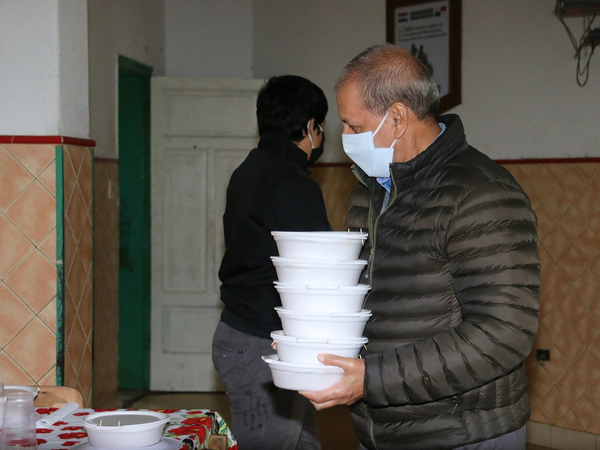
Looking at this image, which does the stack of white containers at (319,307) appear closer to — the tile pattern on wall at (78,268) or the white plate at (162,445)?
the white plate at (162,445)

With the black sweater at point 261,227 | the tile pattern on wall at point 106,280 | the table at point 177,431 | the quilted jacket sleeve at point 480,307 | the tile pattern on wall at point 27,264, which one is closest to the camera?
the quilted jacket sleeve at point 480,307

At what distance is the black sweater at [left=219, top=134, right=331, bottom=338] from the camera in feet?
7.39

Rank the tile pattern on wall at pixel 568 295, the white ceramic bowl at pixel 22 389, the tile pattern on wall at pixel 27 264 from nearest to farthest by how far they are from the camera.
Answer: the white ceramic bowl at pixel 22 389
the tile pattern on wall at pixel 27 264
the tile pattern on wall at pixel 568 295

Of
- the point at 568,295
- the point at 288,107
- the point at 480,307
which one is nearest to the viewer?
the point at 480,307

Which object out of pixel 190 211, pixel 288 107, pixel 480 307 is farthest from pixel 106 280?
pixel 480 307

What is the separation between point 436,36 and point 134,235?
236 centimetres

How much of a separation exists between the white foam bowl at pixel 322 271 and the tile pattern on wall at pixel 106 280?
2712mm

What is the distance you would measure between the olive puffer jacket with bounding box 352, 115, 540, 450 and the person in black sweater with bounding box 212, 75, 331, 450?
666 mm

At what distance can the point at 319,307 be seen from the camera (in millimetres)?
1521

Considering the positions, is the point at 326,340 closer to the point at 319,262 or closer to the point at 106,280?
the point at 319,262

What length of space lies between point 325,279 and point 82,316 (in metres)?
1.78

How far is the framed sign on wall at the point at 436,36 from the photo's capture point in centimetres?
421

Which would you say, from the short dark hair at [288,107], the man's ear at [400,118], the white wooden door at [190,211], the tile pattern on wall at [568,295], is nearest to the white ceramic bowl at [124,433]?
the man's ear at [400,118]

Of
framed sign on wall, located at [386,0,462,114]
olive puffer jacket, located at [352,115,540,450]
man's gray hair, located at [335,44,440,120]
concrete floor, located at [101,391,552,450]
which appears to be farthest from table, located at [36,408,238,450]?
framed sign on wall, located at [386,0,462,114]
